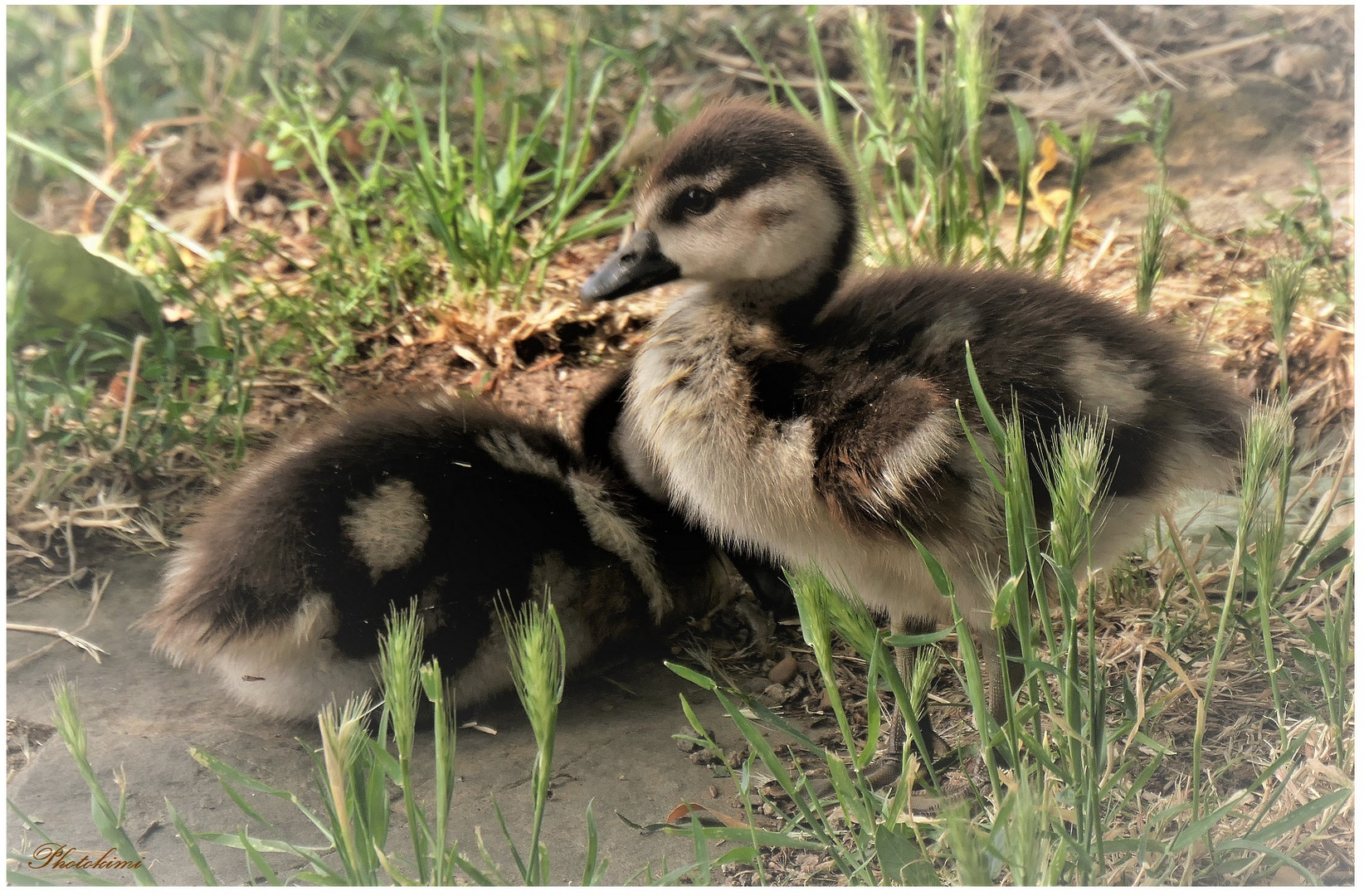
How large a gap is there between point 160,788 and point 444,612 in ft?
1.62

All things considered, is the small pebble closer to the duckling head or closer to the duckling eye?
the duckling head

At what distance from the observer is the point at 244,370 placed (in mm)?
2773

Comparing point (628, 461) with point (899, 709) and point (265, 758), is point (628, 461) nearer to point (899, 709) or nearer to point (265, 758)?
point (899, 709)

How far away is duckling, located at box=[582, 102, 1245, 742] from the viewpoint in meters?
1.71

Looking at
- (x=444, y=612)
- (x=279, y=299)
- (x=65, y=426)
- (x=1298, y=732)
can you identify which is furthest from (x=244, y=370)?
(x=1298, y=732)

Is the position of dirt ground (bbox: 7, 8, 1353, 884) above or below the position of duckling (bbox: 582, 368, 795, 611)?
below

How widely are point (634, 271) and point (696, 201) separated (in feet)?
0.57

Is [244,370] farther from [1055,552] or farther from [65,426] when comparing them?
[1055,552]

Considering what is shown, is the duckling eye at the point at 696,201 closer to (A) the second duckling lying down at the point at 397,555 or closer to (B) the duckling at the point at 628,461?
(B) the duckling at the point at 628,461

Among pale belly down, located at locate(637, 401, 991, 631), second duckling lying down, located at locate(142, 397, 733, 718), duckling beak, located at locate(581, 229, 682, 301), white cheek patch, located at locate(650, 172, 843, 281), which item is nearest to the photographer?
pale belly down, located at locate(637, 401, 991, 631)

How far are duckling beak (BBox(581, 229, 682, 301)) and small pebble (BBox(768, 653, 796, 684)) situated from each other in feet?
2.37

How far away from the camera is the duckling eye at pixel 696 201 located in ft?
6.68

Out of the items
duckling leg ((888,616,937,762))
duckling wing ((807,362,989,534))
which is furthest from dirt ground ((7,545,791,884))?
duckling wing ((807,362,989,534))

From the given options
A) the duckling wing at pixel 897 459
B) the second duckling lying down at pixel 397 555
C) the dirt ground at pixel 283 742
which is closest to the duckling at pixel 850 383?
the duckling wing at pixel 897 459
